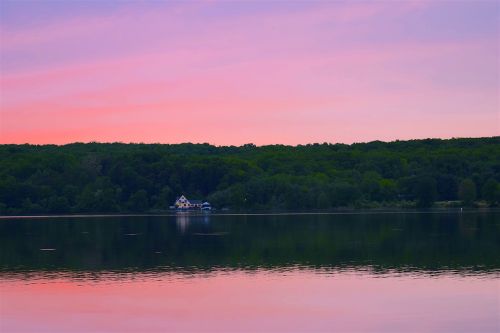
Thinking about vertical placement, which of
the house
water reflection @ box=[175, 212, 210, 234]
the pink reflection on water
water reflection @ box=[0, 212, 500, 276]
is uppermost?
the house

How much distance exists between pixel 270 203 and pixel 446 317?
138883mm

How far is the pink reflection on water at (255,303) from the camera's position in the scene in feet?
102

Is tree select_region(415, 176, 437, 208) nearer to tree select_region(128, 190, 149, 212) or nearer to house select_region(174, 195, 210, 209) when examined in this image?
house select_region(174, 195, 210, 209)

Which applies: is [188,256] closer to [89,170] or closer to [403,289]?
[403,289]

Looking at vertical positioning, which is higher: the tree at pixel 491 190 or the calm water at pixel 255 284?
the tree at pixel 491 190

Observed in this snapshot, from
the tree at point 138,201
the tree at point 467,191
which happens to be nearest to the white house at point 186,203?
the tree at point 138,201

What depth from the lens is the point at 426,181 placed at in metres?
156

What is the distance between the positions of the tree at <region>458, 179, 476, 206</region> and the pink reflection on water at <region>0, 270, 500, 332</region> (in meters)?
115

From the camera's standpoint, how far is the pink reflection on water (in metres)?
30.9

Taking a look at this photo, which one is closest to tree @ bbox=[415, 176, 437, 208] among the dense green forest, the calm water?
the dense green forest

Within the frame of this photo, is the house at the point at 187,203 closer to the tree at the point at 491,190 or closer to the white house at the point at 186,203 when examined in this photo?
the white house at the point at 186,203

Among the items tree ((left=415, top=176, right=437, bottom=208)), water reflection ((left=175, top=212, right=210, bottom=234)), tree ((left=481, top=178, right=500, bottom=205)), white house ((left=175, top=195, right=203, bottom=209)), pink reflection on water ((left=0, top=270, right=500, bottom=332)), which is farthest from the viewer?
white house ((left=175, top=195, right=203, bottom=209))

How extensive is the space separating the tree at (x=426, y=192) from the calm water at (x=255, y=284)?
276 ft

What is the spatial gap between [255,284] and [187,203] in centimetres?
13320
